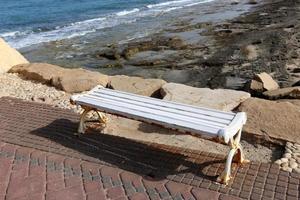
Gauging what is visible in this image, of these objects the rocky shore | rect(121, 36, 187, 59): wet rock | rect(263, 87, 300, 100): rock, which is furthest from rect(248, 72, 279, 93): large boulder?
rect(121, 36, 187, 59): wet rock

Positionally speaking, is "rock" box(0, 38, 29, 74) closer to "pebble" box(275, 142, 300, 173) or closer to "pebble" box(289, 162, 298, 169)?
"pebble" box(275, 142, 300, 173)

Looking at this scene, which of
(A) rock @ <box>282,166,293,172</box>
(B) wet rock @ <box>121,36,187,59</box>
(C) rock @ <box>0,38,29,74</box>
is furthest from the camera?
(B) wet rock @ <box>121,36,187,59</box>

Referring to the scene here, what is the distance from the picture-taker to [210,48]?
15695 millimetres

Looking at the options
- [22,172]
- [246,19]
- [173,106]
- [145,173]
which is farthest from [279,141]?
[246,19]

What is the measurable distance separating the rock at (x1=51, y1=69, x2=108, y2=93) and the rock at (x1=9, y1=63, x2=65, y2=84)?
0.25 m

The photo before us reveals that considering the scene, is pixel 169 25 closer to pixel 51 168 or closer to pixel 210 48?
pixel 210 48

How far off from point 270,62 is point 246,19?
9052 millimetres

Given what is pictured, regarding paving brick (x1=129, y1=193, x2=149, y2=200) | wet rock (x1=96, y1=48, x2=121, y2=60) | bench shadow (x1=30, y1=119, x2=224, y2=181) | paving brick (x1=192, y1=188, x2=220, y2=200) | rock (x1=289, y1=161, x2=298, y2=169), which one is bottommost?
wet rock (x1=96, y1=48, x2=121, y2=60)

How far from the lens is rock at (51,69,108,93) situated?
8.12 metres

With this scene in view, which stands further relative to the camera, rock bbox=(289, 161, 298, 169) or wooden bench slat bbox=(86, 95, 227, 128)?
rock bbox=(289, 161, 298, 169)

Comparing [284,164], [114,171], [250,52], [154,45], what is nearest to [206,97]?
[284,164]

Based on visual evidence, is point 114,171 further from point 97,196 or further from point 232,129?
point 232,129

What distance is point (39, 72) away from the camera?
900 centimetres

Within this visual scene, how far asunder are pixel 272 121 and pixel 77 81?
145 inches
